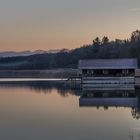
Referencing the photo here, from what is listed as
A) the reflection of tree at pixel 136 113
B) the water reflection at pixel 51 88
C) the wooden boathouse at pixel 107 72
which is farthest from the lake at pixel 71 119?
the wooden boathouse at pixel 107 72

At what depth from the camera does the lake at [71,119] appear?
2134 centimetres

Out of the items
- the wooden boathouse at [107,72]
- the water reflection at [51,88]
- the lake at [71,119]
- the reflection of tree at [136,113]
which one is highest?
the wooden boathouse at [107,72]

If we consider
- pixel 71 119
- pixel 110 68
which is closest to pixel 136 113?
pixel 71 119

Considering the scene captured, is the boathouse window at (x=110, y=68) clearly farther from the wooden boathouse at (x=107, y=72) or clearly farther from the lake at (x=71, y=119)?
the lake at (x=71, y=119)

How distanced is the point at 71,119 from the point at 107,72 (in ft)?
106

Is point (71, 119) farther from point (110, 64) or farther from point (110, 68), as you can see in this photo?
point (110, 64)

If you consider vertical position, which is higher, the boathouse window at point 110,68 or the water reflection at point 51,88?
the boathouse window at point 110,68

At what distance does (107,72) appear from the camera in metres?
58.9

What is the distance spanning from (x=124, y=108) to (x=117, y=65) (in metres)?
25.6

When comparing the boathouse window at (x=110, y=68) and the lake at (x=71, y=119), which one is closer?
the lake at (x=71, y=119)

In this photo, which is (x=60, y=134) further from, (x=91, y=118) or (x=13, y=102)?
(x=13, y=102)

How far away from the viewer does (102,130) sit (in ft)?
74.4

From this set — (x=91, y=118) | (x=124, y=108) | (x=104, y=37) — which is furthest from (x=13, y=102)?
(x=104, y=37)

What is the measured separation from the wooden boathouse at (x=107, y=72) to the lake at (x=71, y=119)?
56.3 feet
